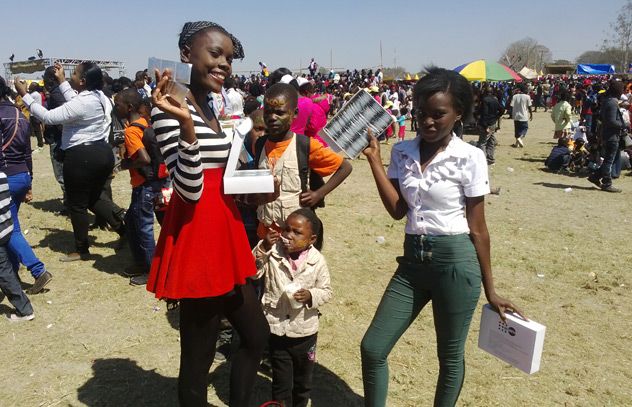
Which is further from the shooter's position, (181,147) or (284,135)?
(284,135)

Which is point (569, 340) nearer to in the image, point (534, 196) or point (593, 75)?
point (534, 196)

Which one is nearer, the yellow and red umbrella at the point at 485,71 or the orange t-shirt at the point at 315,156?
the orange t-shirt at the point at 315,156

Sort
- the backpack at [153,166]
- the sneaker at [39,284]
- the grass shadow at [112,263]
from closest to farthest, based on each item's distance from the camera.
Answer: the backpack at [153,166]
the sneaker at [39,284]
the grass shadow at [112,263]

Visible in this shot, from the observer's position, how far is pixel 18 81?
557 cm

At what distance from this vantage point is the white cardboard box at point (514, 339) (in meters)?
2.27

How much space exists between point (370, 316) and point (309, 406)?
1.36m

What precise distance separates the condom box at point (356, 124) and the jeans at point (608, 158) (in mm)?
7875

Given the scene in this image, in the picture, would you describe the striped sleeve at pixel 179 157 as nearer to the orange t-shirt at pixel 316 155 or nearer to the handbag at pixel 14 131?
the orange t-shirt at pixel 316 155

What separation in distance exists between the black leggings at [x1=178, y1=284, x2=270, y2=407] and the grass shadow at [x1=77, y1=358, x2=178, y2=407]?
1.04 meters

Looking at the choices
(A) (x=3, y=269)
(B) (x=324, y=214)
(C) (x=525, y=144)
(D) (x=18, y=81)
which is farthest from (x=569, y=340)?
(C) (x=525, y=144)

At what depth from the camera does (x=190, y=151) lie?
176cm

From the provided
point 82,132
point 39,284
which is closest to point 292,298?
point 39,284

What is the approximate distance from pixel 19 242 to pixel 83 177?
3.14 ft

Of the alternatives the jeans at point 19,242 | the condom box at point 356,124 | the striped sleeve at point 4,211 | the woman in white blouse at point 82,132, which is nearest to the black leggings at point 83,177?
the woman in white blouse at point 82,132
